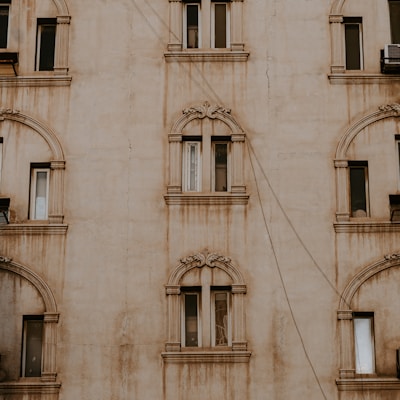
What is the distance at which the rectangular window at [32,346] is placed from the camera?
71.7 ft

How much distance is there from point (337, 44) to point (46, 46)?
7.95 metres

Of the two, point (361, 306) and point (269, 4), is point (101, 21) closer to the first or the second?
point (269, 4)

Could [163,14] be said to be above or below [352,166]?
above

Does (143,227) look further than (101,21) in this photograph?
No

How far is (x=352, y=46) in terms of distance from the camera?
24.1 metres

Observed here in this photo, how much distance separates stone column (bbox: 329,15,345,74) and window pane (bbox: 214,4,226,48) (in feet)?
9.56

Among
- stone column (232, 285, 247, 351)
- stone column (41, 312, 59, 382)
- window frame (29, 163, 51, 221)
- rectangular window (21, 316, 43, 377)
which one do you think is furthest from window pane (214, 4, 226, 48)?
rectangular window (21, 316, 43, 377)

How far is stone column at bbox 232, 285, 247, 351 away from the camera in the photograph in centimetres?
2164

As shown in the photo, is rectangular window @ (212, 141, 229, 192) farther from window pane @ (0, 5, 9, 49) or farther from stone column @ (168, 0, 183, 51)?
window pane @ (0, 5, 9, 49)

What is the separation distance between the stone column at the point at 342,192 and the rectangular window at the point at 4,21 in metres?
9.65

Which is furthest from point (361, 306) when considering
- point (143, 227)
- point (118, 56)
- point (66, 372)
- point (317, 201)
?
point (118, 56)

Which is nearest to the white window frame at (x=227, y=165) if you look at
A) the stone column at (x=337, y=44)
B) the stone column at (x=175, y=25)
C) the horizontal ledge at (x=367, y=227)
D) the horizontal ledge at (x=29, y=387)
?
the stone column at (x=175, y=25)

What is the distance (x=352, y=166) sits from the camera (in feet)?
75.8

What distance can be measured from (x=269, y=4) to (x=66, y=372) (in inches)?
441
